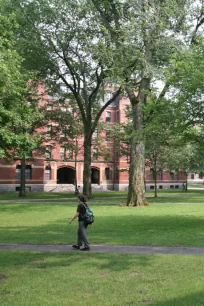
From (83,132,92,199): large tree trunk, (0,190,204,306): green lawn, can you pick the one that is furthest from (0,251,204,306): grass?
(83,132,92,199): large tree trunk

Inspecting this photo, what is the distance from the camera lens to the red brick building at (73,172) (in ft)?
166

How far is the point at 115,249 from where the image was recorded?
9797 millimetres

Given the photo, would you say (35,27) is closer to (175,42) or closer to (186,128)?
(175,42)

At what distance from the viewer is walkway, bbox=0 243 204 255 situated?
369 inches

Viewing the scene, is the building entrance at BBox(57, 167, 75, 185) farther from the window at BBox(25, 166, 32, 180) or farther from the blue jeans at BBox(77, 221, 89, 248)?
the blue jeans at BBox(77, 221, 89, 248)

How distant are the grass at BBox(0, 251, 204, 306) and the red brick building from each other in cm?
3877

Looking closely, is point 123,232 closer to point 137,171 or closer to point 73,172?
point 137,171

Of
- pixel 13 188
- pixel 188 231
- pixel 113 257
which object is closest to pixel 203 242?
pixel 188 231

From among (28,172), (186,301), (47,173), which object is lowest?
(186,301)

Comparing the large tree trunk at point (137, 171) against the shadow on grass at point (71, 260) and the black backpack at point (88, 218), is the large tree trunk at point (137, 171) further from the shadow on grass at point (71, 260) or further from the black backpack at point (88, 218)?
the shadow on grass at point (71, 260)

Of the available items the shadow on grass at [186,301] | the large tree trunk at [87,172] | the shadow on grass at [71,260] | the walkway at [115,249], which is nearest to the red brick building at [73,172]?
the large tree trunk at [87,172]

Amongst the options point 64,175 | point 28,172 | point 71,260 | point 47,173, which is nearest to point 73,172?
point 64,175

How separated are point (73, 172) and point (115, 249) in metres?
50.9

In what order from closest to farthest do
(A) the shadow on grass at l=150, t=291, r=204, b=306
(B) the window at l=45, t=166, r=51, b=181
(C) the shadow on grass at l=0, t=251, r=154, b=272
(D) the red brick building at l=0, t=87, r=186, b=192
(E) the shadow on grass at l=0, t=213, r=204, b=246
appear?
(A) the shadow on grass at l=150, t=291, r=204, b=306 → (C) the shadow on grass at l=0, t=251, r=154, b=272 → (E) the shadow on grass at l=0, t=213, r=204, b=246 → (D) the red brick building at l=0, t=87, r=186, b=192 → (B) the window at l=45, t=166, r=51, b=181
